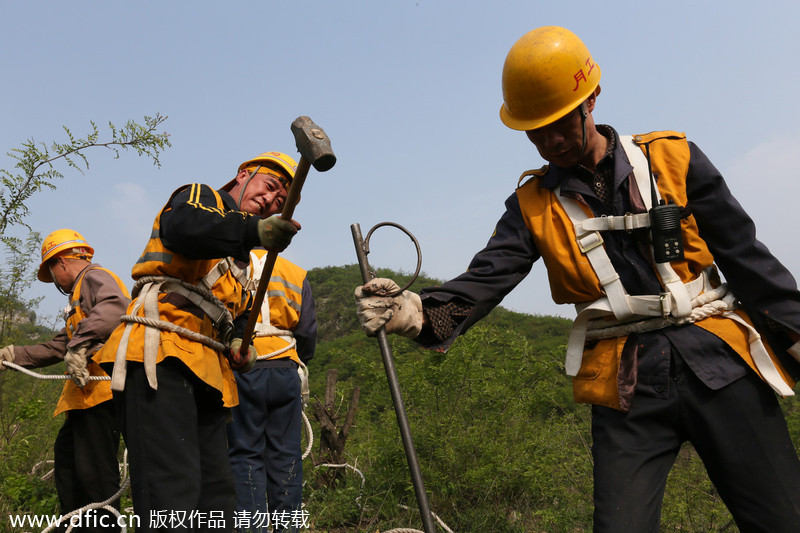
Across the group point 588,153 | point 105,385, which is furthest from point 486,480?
point 588,153

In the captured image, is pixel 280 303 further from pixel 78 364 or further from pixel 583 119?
pixel 583 119

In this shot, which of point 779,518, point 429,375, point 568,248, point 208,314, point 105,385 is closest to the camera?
point 779,518

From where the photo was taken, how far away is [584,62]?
8.80 feet

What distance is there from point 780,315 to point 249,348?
8.05 feet

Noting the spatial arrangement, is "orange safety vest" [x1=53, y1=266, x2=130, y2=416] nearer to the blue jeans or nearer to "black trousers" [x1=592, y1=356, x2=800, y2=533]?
the blue jeans

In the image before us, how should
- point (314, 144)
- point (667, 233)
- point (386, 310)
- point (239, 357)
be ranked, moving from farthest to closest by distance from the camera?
point (239, 357) < point (386, 310) < point (667, 233) < point (314, 144)

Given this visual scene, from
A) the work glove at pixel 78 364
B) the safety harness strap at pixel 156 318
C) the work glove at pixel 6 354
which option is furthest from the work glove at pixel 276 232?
the work glove at pixel 6 354

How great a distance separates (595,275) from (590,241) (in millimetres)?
131

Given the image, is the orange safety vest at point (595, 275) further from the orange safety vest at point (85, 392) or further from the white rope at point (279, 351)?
the orange safety vest at point (85, 392)

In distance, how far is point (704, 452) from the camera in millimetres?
2443

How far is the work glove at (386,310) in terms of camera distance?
100 inches

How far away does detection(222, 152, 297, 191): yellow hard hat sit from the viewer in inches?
153

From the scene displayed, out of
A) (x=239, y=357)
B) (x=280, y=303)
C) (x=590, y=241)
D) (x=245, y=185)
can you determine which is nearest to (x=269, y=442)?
(x=280, y=303)

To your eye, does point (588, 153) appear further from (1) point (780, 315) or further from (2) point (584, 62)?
(1) point (780, 315)
